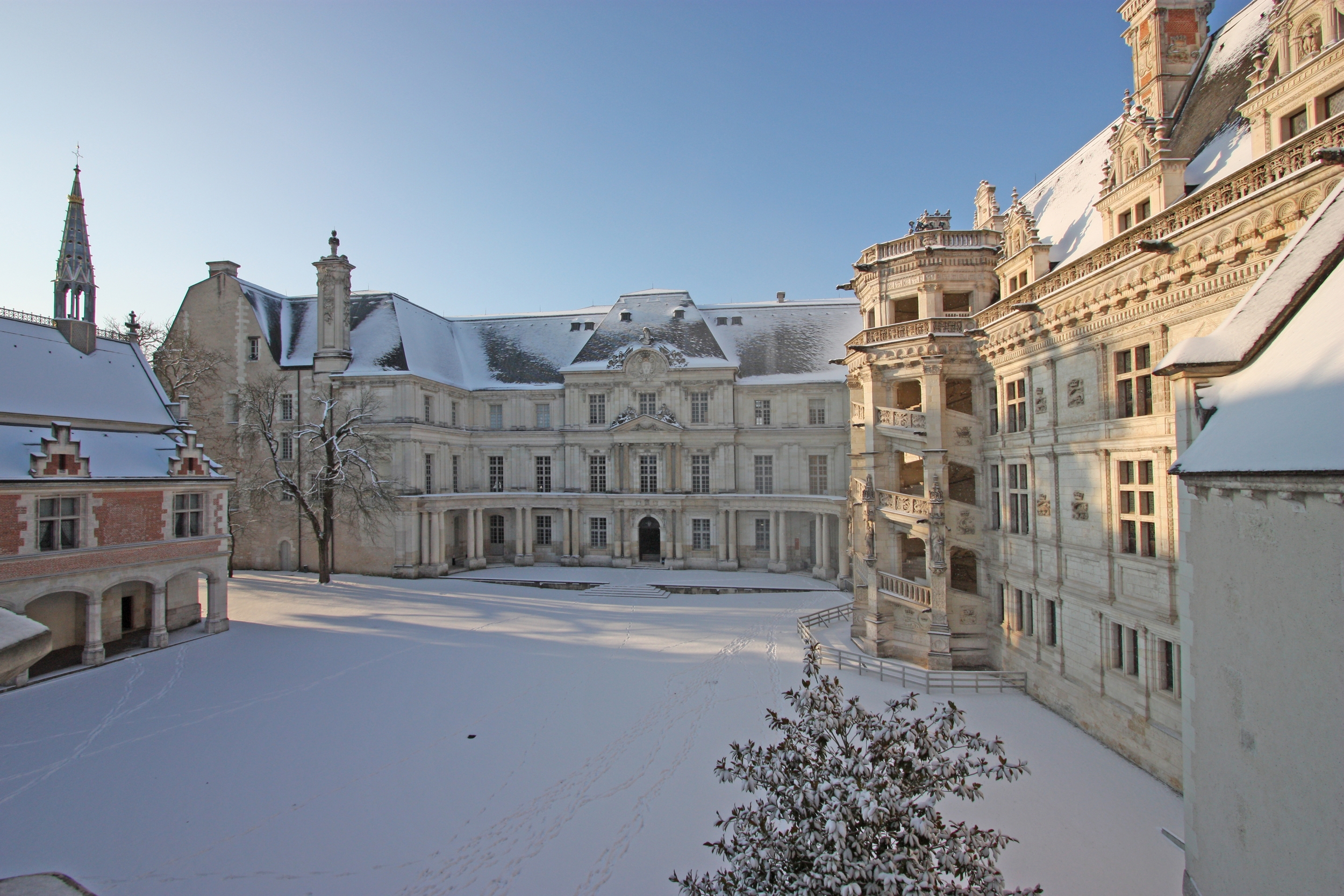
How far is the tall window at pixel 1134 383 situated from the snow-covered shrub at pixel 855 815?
34.2 feet

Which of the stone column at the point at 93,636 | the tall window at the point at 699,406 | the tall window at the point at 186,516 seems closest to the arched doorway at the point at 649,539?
the tall window at the point at 699,406

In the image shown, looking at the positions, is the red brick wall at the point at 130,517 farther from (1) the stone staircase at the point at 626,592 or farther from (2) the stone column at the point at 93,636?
(1) the stone staircase at the point at 626,592

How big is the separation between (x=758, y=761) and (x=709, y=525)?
107 feet

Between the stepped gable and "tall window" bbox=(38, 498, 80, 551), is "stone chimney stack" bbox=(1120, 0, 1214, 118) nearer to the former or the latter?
the stepped gable

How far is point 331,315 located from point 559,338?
14.3 m

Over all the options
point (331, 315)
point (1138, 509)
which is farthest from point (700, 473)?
point (1138, 509)

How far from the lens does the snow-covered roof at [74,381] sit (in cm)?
2166

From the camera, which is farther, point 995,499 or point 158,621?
point 158,621

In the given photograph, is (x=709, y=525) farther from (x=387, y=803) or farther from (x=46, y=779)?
(x=46, y=779)

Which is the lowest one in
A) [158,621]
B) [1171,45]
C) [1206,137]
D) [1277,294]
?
[158,621]

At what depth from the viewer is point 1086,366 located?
1488 cm

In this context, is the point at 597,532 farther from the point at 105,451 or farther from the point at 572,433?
the point at 105,451

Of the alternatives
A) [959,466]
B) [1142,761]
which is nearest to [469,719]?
[1142,761]

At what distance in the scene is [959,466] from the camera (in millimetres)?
22484
